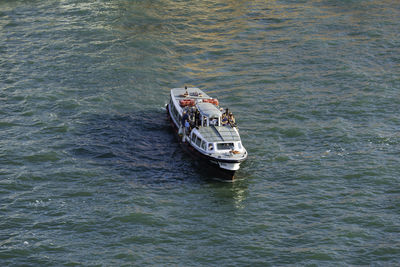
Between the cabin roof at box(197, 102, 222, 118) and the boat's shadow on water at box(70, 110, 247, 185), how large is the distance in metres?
4.09

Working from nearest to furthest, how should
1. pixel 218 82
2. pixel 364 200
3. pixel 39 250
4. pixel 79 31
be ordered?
pixel 39 250
pixel 364 200
pixel 218 82
pixel 79 31

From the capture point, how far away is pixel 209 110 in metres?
51.8

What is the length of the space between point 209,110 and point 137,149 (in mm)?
7663

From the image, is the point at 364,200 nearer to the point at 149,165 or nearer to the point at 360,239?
the point at 360,239

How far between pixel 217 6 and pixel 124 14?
14.2m

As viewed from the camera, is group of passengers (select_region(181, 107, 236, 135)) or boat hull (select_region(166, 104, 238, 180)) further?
Answer: group of passengers (select_region(181, 107, 236, 135))

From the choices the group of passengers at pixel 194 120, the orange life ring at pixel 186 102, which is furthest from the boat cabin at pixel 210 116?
the orange life ring at pixel 186 102

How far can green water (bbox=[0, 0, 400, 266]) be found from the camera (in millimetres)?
40812

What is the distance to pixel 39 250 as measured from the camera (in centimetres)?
3956

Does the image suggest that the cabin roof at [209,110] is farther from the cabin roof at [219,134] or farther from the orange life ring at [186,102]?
the orange life ring at [186,102]

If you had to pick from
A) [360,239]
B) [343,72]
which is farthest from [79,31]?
[360,239]

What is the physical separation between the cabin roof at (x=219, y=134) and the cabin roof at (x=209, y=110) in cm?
110

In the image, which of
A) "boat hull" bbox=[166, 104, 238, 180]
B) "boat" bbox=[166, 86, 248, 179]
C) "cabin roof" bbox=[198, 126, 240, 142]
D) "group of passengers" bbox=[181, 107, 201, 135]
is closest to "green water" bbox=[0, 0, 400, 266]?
"boat hull" bbox=[166, 104, 238, 180]

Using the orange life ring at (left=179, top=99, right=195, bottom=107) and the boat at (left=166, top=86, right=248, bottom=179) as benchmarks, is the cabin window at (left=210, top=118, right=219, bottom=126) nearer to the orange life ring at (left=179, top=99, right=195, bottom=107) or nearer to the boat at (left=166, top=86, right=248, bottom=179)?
the boat at (left=166, top=86, right=248, bottom=179)
